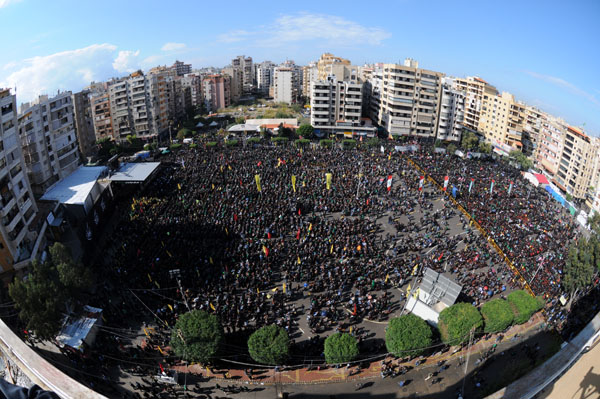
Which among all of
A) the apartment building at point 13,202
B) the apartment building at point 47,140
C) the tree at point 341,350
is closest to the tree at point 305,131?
the apartment building at point 47,140

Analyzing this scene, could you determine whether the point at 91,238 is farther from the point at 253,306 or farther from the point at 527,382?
the point at 527,382

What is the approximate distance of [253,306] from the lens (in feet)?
62.8

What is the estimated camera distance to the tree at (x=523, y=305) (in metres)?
18.1

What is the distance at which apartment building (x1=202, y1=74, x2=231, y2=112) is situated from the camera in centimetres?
8638

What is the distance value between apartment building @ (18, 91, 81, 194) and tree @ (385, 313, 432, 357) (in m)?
28.9

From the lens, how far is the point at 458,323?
1686 centimetres

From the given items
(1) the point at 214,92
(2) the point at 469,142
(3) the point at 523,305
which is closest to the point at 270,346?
(3) the point at 523,305

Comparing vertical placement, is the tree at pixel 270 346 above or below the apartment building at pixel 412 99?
below

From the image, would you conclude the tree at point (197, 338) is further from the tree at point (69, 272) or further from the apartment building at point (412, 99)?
the apartment building at point (412, 99)

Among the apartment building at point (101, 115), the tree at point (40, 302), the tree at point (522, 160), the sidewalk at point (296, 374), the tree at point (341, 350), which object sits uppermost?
the apartment building at point (101, 115)

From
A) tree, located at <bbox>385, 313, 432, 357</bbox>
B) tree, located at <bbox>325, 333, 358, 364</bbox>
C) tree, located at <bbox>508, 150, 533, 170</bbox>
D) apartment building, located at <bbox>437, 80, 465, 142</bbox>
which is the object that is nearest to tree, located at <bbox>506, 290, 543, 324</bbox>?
tree, located at <bbox>385, 313, 432, 357</bbox>

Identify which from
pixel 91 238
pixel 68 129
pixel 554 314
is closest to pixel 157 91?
pixel 68 129

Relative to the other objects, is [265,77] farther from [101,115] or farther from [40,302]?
[40,302]

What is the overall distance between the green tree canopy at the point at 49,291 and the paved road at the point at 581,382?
20.4 meters
